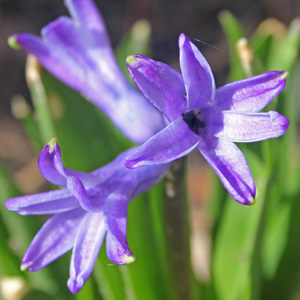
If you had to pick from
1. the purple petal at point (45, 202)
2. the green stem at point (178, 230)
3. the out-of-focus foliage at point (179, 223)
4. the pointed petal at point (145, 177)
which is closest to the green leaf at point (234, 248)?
the out-of-focus foliage at point (179, 223)

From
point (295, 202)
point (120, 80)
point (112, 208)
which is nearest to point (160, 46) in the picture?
point (295, 202)

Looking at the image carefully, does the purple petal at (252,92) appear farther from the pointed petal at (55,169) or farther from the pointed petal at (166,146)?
the pointed petal at (55,169)

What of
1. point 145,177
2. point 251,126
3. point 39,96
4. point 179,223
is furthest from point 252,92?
point 39,96

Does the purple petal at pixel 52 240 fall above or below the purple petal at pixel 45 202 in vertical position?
below

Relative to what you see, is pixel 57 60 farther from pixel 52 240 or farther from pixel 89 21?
pixel 52 240

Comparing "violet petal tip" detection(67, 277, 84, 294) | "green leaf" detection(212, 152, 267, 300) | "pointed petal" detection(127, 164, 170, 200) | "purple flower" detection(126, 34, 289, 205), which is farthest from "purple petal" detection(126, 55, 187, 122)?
"green leaf" detection(212, 152, 267, 300)

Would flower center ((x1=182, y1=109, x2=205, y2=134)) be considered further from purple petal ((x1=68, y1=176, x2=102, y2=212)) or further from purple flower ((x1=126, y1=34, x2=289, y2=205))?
purple petal ((x1=68, y1=176, x2=102, y2=212))
